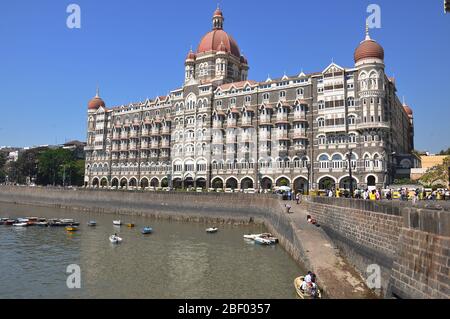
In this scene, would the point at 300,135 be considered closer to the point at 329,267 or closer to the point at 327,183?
the point at 327,183

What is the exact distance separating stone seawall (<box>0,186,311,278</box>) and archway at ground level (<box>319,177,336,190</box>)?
15600mm

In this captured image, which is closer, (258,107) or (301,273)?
(301,273)

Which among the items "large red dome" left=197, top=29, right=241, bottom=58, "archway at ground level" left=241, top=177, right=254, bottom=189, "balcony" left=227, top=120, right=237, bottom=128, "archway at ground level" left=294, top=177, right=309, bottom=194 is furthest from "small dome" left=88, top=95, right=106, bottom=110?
"archway at ground level" left=294, top=177, right=309, bottom=194

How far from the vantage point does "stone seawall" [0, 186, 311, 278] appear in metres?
51.8

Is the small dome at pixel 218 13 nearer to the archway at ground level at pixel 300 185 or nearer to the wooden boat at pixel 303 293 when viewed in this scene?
the archway at ground level at pixel 300 185

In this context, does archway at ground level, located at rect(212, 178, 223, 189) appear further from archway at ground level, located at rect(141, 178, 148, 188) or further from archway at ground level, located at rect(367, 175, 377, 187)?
archway at ground level, located at rect(367, 175, 377, 187)

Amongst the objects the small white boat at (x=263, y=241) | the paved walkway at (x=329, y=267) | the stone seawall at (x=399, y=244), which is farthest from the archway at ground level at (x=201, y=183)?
the stone seawall at (x=399, y=244)

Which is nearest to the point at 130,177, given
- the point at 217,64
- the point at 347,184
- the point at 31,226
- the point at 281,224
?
the point at 217,64

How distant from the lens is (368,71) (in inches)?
2571

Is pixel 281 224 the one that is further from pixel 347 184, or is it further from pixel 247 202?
pixel 347 184

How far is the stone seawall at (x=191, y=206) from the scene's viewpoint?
51.8 meters

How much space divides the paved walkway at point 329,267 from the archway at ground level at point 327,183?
32628mm
